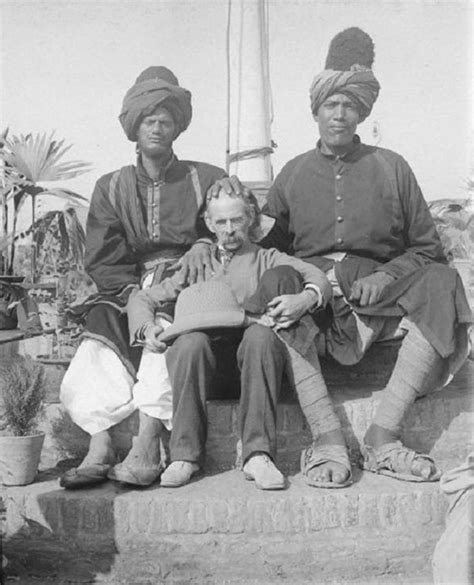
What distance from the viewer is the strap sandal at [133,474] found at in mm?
3404

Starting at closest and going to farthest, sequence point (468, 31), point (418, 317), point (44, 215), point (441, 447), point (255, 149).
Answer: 1. point (468, 31)
2. point (418, 317)
3. point (441, 447)
4. point (255, 149)
5. point (44, 215)

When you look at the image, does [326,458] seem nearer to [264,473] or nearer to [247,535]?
[264,473]

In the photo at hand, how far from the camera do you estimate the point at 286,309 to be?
3.56 metres

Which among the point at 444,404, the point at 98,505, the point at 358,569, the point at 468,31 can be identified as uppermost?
the point at 468,31

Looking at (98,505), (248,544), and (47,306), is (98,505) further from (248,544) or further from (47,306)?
(47,306)

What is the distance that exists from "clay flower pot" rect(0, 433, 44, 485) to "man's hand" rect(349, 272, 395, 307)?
5.49 ft

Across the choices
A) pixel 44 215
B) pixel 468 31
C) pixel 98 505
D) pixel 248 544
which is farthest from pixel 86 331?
pixel 44 215

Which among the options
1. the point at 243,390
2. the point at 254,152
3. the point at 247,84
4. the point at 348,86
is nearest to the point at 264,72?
the point at 247,84

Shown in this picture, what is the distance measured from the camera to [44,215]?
298 inches

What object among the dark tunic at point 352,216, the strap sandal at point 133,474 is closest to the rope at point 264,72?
the dark tunic at point 352,216

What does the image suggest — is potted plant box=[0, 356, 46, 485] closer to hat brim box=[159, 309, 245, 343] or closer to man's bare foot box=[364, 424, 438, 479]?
hat brim box=[159, 309, 245, 343]

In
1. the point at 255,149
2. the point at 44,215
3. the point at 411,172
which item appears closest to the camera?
the point at 411,172

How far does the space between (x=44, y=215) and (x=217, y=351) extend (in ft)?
13.9

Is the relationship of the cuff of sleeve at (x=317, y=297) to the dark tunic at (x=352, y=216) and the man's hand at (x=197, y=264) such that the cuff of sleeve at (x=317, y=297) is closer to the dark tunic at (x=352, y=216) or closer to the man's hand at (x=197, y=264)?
the dark tunic at (x=352, y=216)
